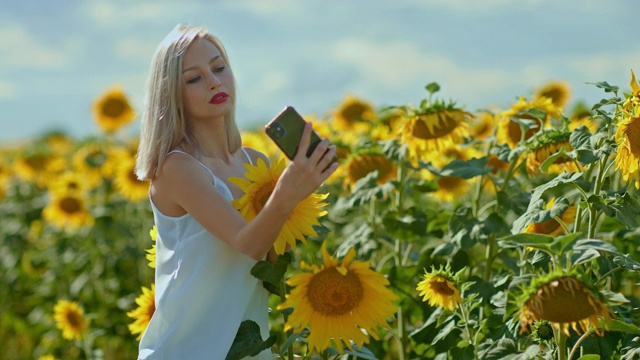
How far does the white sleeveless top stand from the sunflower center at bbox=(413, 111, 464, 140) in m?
0.75

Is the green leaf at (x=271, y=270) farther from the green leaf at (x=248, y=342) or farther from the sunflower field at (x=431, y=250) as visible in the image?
Answer: the green leaf at (x=248, y=342)

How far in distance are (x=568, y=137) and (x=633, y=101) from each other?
28 cm

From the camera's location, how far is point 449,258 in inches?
111

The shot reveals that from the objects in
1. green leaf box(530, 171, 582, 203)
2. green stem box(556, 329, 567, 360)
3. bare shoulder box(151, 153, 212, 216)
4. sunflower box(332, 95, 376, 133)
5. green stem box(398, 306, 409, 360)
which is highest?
bare shoulder box(151, 153, 212, 216)

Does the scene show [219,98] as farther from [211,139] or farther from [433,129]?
[433,129]

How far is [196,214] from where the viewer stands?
2.15m

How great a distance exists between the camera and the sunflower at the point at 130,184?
4879 millimetres

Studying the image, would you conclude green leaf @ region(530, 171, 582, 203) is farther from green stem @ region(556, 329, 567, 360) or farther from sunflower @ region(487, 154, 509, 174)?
sunflower @ region(487, 154, 509, 174)

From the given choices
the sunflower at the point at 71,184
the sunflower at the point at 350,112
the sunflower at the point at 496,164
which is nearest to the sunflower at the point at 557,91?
the sunflower at the point at 350,112

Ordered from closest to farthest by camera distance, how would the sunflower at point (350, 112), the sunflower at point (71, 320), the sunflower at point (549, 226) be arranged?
the sunflower at point (549, 226) < the sunflower at point (71, 320) < the sunflower at point (350, 112)

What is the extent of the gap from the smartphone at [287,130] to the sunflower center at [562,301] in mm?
552

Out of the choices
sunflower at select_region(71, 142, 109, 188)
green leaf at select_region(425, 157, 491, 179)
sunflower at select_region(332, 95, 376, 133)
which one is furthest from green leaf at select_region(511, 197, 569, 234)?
sunflower at select_region(71, 142, 109, 188)

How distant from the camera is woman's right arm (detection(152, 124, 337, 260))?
193cm

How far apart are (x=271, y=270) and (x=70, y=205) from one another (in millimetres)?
3151
